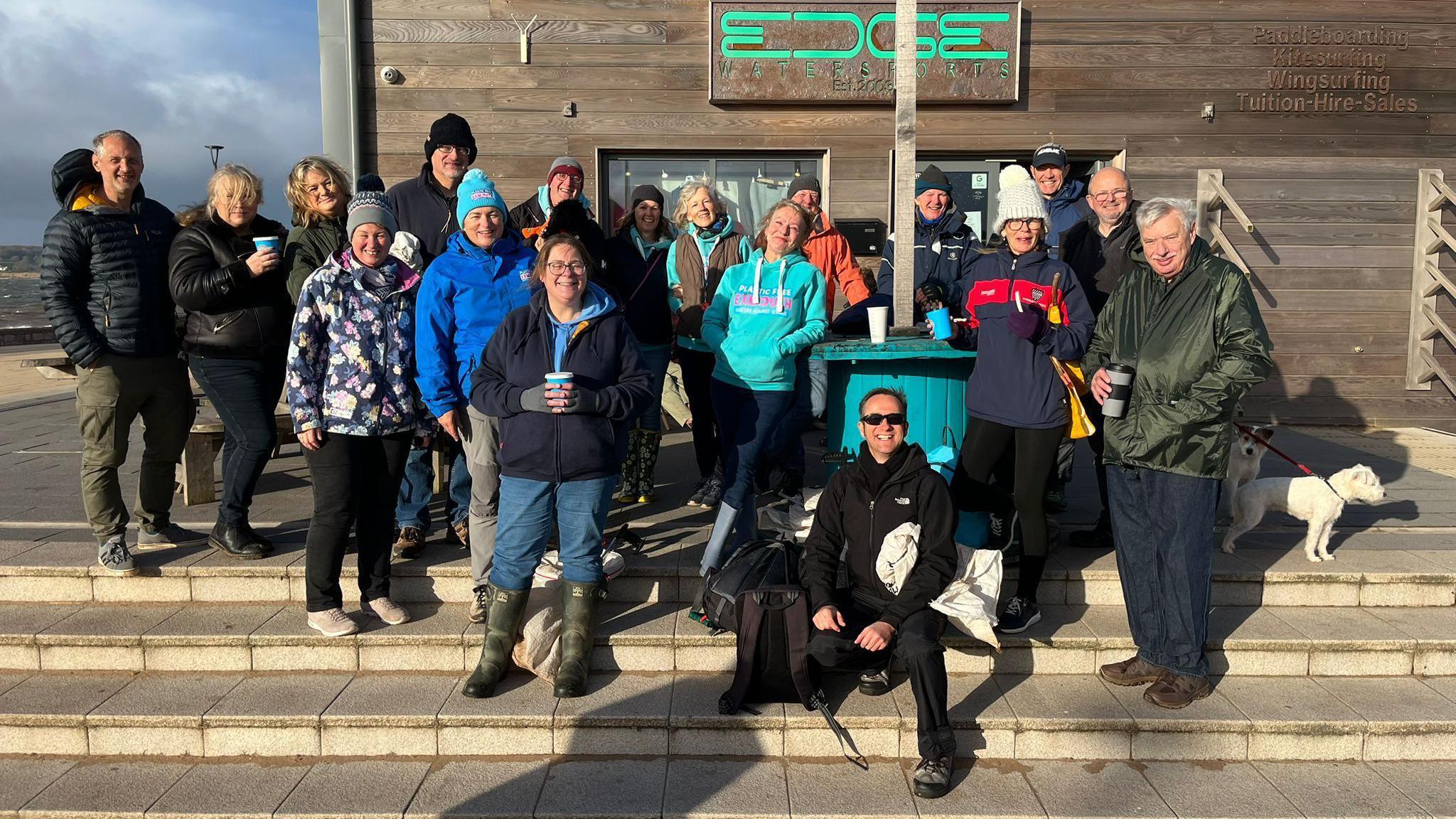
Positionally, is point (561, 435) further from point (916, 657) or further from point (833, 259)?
point (833, 259)

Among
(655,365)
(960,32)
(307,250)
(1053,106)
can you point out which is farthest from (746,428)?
(1053,106)

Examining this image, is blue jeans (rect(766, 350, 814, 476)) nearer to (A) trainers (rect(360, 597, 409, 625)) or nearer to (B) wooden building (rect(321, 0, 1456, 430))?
(A) trainers (rect(360, 597, 409, 625))

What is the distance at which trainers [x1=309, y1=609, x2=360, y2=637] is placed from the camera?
3.89 m

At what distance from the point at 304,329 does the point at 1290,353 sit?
794 centimetres

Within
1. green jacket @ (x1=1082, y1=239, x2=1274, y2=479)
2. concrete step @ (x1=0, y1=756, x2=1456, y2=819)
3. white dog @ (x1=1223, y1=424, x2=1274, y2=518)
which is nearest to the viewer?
concrete step @ (x1=0, y1=756, x2=1456, y2=819)

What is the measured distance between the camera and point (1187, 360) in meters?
3.49

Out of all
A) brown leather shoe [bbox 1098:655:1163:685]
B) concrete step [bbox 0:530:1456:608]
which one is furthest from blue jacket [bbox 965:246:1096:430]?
brown leather shoe [bbox 1098:655:1163:685]

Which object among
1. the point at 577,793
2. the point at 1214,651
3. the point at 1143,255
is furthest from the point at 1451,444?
the point at 577,793

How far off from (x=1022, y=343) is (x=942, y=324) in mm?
343

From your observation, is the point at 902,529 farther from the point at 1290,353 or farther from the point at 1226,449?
the point at 1290,353

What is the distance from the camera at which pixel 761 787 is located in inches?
128

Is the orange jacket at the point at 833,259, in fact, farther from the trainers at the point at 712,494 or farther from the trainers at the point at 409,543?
the trainers at the point at 409,543

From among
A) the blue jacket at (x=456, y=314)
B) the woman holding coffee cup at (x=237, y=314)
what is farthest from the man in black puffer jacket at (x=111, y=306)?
the blue jacket at (x=456, y=314)

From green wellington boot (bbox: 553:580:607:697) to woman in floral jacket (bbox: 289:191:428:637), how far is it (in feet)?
2.97
